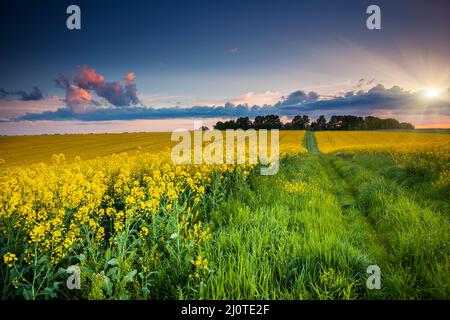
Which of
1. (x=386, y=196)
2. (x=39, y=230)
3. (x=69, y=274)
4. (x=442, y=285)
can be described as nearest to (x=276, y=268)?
(x=442, y=285)

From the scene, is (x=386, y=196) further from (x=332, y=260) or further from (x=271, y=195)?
(x=332, y=260)

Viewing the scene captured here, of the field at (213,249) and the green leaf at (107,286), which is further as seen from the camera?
the field at (213,249)

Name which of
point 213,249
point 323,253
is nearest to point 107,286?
point 213,249

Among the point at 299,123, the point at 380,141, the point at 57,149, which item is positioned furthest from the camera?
the point at 299,123

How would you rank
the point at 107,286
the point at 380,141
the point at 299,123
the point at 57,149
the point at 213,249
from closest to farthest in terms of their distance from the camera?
the point at 107,286 < the point at 213,249 < the point at 57,149 < the point at 380,141 < the point at 299,123

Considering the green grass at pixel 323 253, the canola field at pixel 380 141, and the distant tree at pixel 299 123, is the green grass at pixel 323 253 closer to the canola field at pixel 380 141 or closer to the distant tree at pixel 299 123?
the canola field at pixel 380 141

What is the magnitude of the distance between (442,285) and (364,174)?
30.1 feet

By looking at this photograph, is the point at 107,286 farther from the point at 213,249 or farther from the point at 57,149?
the point at 57,149

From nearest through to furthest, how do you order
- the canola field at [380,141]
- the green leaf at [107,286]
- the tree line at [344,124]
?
the green leaf at [107,286]
the canola field at [380,141]
the tree line at [344,124]

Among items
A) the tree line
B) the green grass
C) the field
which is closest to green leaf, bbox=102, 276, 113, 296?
the field

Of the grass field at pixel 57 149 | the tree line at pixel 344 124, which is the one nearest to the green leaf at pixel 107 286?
the grass field at pixel 57 149

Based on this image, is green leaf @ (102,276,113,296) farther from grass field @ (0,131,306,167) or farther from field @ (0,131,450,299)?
grass field @ (0,131,306,167)

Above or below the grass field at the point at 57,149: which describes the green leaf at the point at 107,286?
below

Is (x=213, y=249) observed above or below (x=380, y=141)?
below
